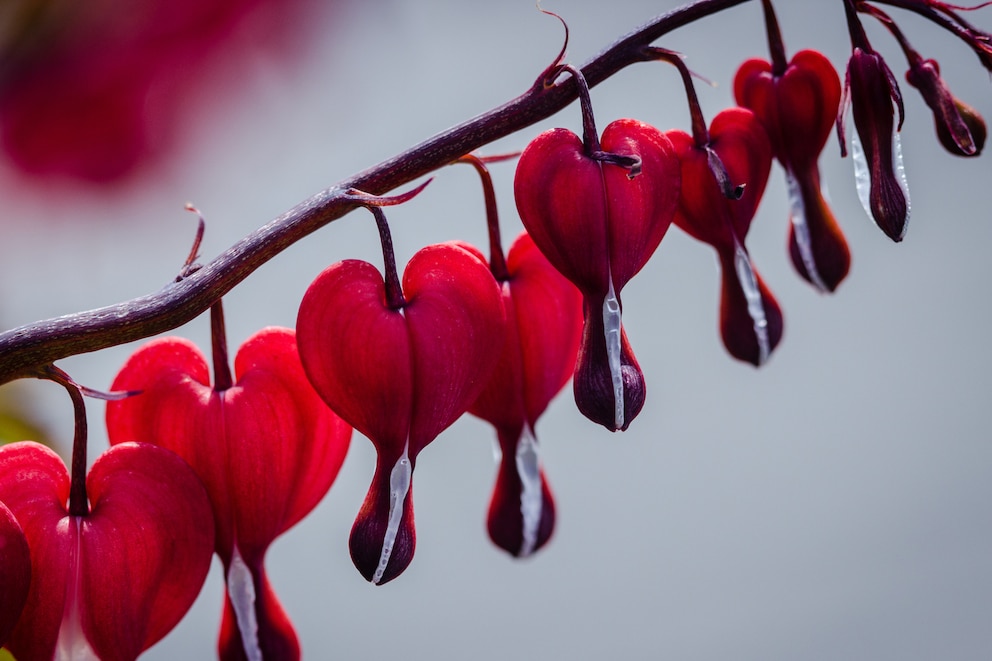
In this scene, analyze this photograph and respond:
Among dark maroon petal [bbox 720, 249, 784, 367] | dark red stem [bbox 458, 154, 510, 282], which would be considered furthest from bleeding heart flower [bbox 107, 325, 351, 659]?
dark maroon petal [bbox 720, 249, 784, 367]

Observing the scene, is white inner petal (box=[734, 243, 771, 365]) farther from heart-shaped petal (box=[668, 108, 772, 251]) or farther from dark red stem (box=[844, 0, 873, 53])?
dark red stem (box=[844, 0, 873, 53])

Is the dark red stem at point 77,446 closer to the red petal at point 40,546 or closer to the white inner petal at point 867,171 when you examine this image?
the red petal at point 40,546

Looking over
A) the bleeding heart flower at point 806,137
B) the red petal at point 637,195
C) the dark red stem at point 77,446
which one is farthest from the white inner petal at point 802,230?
the dark red stem at point 77,446

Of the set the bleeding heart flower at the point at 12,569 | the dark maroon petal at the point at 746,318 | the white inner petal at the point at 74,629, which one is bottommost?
the white inner petal at the point at 74,629

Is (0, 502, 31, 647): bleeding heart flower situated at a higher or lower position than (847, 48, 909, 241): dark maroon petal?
lower

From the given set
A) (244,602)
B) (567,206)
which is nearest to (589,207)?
(567,206)

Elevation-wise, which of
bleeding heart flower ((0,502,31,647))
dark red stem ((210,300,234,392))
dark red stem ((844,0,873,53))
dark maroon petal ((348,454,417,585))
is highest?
dark red stem ((844,0,873,53))

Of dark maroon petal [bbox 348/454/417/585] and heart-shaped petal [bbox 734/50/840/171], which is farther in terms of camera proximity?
heart-shaped petal [bbox 734/50/840/171]
